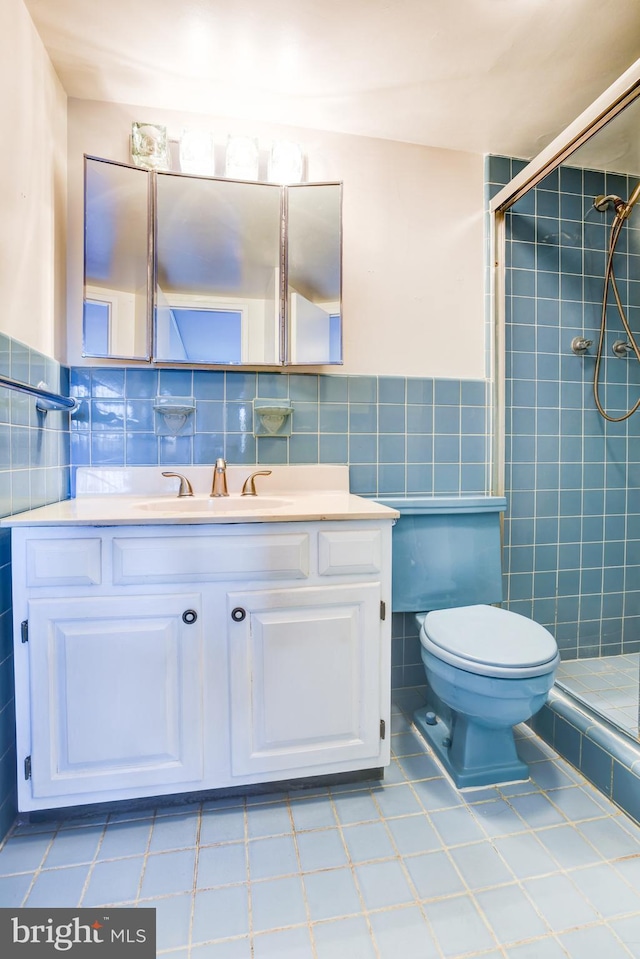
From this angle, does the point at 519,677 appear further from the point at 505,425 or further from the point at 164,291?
the point at 164,291

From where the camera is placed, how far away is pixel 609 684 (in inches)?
66.1

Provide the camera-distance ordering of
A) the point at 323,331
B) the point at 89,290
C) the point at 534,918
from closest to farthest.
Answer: the point at 534,918, the point at 89,290, the point at 323,331

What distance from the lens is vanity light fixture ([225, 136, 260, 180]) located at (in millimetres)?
1606

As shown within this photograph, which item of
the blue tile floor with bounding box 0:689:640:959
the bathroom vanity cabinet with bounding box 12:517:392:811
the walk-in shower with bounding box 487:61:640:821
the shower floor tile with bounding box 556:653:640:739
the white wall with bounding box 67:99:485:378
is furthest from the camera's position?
the walk-in shower with bounding box 487:61:640:821

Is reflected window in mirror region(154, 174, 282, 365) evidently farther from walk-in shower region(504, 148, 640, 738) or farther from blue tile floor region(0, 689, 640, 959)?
blue tile floor region(0, 689, 640, 959)

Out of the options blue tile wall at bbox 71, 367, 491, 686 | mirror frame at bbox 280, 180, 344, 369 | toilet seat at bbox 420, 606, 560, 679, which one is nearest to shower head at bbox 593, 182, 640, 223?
blue tile wall at bbox 71, 367, 491, 686

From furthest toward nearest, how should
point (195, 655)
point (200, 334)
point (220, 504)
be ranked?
point (200, 334) → point (220, 504) → point (195, 655)

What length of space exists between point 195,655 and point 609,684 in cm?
153

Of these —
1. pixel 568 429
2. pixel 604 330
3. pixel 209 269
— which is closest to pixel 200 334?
pixel 209 269

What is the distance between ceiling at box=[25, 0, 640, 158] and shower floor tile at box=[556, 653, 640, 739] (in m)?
2.01

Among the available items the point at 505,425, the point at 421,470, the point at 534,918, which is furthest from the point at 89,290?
the point at 534,918

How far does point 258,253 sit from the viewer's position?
1624mm

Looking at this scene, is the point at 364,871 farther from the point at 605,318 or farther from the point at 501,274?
the point at 605,318

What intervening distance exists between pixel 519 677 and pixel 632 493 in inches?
49.7
